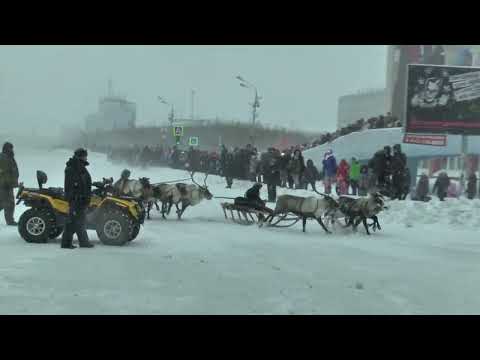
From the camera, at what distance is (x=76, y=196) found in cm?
771

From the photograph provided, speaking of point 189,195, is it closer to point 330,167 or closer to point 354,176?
point 354,176

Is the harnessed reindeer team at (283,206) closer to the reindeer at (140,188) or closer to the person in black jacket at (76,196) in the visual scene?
the reindeer at (140,188)

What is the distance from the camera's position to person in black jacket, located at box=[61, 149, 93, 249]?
769cm

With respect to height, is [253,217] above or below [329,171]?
below

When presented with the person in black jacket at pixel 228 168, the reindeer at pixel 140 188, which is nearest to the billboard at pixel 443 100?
the person in black jacket at pixel 228 168

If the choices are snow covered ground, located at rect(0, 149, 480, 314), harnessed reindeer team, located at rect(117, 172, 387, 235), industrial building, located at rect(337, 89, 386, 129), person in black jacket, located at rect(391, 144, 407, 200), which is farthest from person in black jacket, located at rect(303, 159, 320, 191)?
snow covered ground, located at rect(0, 149, 480, 314)

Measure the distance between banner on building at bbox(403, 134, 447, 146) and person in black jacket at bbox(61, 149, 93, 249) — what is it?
45.3ft

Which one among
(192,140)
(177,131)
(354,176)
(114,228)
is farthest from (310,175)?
(114,228)

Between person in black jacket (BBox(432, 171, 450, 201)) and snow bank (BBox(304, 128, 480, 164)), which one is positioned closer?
person in black jacket (BBox(432, 171, 450, 201))

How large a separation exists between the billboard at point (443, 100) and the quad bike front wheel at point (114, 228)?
426 inches

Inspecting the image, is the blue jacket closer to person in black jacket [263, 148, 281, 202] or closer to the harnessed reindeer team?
person in black jacket [263, 148, 281, 202]

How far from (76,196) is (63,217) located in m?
A: 0.70
